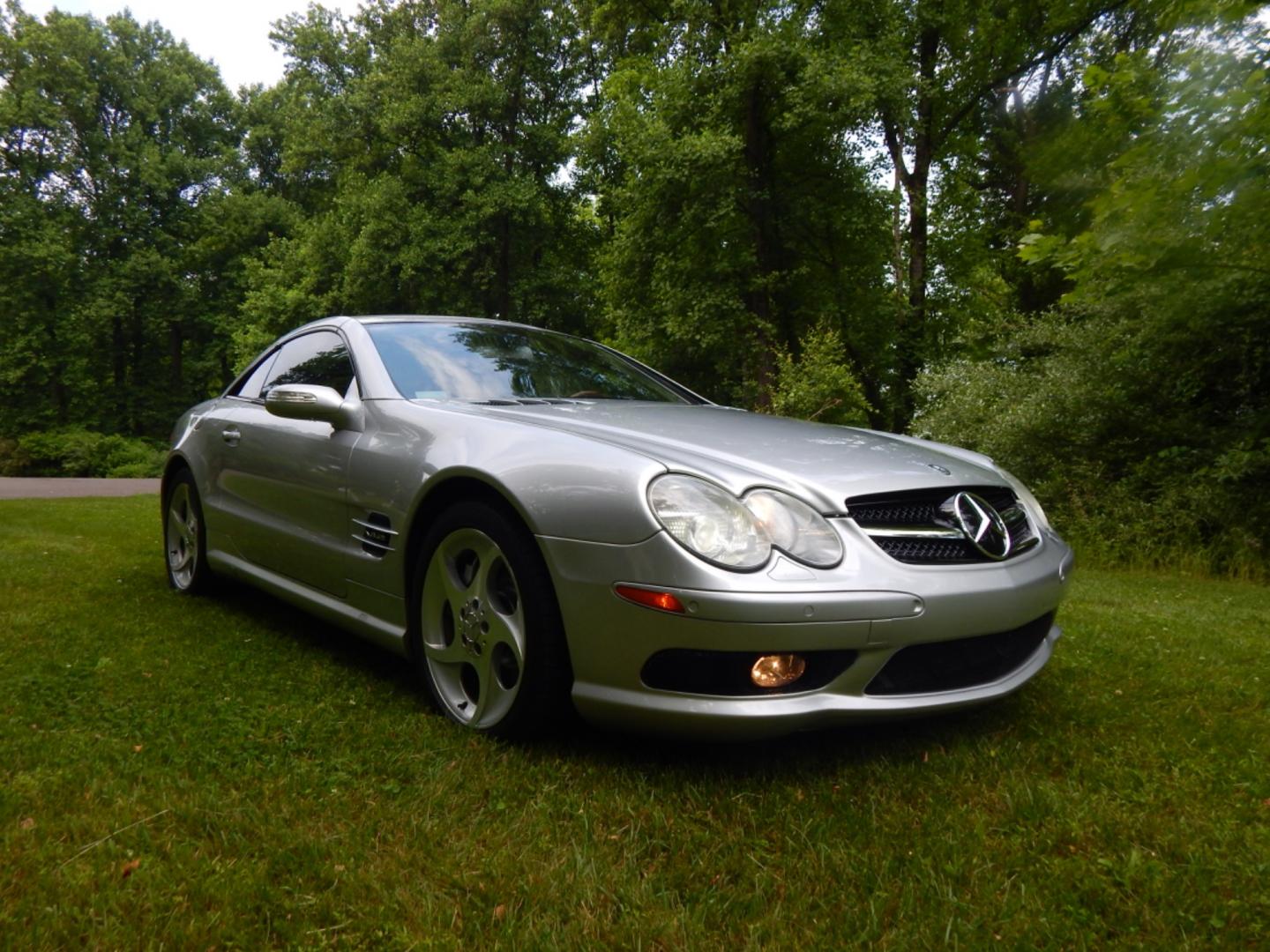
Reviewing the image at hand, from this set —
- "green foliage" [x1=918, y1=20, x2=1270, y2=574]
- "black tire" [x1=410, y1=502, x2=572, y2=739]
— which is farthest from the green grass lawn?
"green foliage" [x1=918, y1=20, x2=1270, y2=574]

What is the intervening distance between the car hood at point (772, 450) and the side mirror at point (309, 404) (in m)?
0.61

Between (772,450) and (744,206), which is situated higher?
(744,206)

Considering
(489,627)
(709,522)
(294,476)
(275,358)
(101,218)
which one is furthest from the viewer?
(101,218)

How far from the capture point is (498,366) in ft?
11.9

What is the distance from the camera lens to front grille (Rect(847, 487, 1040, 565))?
7.87ft

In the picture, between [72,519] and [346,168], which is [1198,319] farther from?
[346,168]

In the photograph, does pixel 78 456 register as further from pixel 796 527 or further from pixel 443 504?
pixel 796 527

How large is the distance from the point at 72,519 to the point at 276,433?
242 inches

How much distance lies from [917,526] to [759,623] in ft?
2.01

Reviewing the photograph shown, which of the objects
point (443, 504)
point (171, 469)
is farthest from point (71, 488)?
point (443, 504)

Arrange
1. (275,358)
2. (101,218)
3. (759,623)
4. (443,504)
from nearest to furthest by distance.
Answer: (759,623)
(443,504)
(275,358)
(101,218)

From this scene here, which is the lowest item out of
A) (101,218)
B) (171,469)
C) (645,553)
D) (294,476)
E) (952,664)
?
(171,469)

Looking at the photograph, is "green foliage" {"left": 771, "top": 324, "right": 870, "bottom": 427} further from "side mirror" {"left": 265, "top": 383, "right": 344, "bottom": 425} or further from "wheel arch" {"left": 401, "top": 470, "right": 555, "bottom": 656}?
"wheel arch" {"left": 401, "top": 470, "right": 555, "bottom": 656}

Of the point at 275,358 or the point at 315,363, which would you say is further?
the point at 275,358
